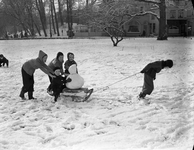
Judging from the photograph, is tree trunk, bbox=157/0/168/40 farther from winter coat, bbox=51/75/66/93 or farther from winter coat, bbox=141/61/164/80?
winter coat, bbox=51/75/66/93

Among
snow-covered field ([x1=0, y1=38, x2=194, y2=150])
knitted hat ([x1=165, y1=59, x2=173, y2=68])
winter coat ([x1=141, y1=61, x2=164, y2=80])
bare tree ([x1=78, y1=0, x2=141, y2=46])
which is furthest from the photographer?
bare tree ([x1=78, y1=0, x2=141, y2=46])

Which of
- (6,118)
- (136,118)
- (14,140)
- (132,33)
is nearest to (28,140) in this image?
(14,140)

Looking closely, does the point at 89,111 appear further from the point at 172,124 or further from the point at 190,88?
the point at 190,88

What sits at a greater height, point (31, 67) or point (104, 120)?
point (31, 67)

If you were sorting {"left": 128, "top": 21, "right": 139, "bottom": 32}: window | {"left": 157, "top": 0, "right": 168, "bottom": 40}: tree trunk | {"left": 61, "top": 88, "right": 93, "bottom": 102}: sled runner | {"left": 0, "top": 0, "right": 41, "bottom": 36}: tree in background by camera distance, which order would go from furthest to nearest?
1. {"left": 128, "top": 21, "right": 139, "bottom": 32}: window
2. {"left": 0, "top": 0, "right": 41, "bottom": 36}: tree in background
3. {"left": 157, "top": 0, "right": 168, "bottom": 40}: tree trunk
4. {"left": 61, "top": 88, "right": 93, "bottom": 102}: sled runner

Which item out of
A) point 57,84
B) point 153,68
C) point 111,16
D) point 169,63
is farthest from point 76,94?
point 111,16

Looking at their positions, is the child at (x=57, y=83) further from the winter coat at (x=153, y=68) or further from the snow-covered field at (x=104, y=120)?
the winter coat at (x=153, y=68)

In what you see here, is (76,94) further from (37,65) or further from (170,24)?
(170,24)

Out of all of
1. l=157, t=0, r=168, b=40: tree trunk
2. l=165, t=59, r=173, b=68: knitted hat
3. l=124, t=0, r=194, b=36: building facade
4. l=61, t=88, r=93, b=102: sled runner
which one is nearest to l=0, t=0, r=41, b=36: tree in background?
l=124, t=0, r=194, b=36: building facade

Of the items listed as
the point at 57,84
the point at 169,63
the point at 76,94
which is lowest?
the point at 76,94

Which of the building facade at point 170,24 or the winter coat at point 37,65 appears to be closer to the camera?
the winter coat at point 37,65

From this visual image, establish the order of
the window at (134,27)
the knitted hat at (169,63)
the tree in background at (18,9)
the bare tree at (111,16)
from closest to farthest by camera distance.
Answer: the knitted hat at (169,63) < the bare tree at (111,16) < the tree in background at (18,9) < the window at (134,27)

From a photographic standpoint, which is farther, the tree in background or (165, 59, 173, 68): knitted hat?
the tree in background

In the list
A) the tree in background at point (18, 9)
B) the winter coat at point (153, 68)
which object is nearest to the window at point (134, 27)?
the tree in background at point (18, 9)
